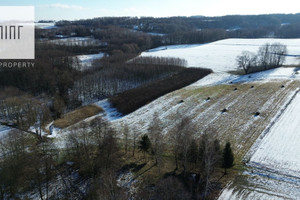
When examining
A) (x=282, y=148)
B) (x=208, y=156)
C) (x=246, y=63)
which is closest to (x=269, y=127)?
(x=282, y=148)

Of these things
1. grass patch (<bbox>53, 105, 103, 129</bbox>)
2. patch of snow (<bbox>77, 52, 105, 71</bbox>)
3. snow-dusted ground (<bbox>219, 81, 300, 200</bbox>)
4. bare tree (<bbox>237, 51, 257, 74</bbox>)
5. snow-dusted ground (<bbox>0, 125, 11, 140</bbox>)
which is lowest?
snow-dusted ground (<bbox>0, 125, 11, 140</bbox>)

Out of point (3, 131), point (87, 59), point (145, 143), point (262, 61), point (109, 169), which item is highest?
point (262, 61)

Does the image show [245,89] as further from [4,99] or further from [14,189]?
[4,99]

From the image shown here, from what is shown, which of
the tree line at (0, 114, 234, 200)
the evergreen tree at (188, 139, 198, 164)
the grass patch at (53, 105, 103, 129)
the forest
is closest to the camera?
the tree line at (0, 114, 234, 200)

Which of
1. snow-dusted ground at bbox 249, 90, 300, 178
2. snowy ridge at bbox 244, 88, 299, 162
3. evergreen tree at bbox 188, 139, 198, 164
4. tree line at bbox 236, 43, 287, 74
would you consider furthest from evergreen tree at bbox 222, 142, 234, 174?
tree line at bbox 236, 43, 287, 74

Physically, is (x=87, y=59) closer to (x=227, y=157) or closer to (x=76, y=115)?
(x=76, y=115)

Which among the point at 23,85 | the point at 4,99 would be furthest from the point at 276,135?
the point at 23,85

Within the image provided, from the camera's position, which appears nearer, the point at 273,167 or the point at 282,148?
the point at 273,167

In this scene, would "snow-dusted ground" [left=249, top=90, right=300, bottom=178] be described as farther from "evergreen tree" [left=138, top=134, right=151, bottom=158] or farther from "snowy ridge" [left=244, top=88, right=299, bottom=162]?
"evergreen tree" [left=138, top=134, right=151, bottom=158]

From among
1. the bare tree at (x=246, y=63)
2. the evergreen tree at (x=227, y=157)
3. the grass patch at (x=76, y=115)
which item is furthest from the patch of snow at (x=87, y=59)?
the evergreen tree at (x=227, y=157)
